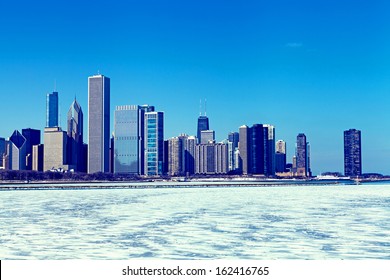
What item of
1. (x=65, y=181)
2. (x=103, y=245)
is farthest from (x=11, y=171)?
(x=103, y=245)

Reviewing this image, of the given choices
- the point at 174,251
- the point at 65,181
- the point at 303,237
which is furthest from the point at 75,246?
the point at 65,181

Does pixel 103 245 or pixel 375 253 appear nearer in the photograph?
pixel 375 253

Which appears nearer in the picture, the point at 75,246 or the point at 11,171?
the point at 75,246

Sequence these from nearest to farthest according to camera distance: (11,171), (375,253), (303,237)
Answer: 1. (375,253)
2. (303,237)
3. (11,171)
